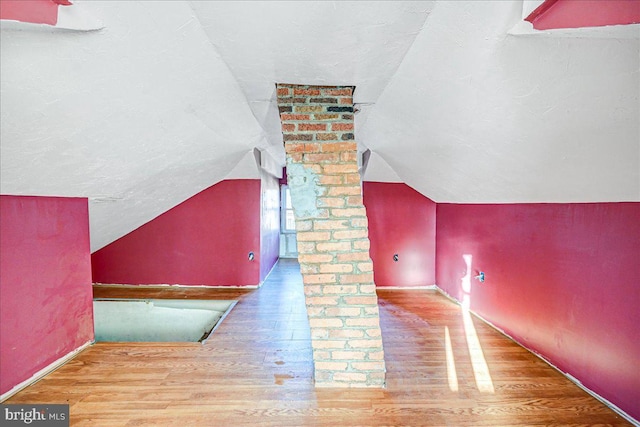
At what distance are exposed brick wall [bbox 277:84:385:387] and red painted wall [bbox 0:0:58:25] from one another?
1.43 meters

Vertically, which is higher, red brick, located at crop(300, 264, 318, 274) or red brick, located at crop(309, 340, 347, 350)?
red brick, located at crop(300, 264, 318, 274)

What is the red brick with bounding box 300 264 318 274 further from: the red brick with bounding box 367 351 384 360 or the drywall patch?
the red brick with bounding box 367 351 384 360

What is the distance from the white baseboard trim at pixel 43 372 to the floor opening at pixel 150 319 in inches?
49.4

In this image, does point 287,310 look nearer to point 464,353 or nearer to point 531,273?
point 464,353

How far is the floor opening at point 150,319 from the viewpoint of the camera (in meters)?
4.12

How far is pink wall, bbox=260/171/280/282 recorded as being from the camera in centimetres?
519

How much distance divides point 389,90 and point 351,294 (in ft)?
5.13

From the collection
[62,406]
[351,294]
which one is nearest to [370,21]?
[351,294]

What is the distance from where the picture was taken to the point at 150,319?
4160 millimetres

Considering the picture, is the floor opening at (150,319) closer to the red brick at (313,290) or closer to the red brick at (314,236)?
the red brick at (313,290)

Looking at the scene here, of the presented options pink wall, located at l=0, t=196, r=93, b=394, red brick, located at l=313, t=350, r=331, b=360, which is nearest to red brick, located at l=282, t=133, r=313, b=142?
red brick, located at l=313, t=350, r=331, b=360

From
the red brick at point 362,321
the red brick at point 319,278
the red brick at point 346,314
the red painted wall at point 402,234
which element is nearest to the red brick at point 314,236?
the red brick at point 319,278

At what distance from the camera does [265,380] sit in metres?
2.32

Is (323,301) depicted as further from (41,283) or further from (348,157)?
(41,283)
